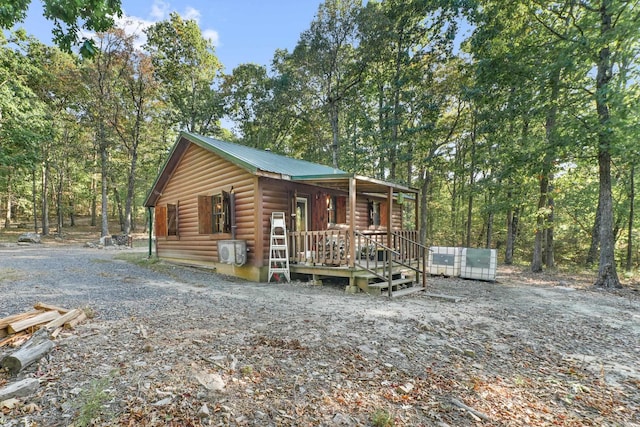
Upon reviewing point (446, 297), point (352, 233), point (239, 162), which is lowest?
point (446, 297)

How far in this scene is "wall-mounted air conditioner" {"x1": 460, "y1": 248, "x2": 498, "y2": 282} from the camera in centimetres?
982

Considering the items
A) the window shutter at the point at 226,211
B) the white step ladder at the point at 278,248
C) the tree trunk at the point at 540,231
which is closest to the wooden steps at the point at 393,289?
the white step ladder at the point at 278,248

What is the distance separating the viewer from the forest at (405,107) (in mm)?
8727

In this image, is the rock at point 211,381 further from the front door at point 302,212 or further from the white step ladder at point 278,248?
the front door at point 302,212

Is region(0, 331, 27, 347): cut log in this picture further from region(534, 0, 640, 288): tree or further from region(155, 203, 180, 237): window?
region(534, 0, 640, 288): tree

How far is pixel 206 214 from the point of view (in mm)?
9758

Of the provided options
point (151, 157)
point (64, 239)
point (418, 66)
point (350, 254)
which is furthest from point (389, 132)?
point (64, 239)

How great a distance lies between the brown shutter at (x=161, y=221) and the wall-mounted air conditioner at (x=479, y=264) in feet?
36.1

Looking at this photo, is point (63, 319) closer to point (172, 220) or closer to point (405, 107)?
point (172, 220)

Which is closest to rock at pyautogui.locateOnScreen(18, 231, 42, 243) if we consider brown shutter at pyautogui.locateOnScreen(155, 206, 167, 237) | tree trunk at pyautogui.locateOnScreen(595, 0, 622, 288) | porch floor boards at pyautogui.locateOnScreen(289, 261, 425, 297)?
brown shutter at pyautogui.locateOnScreen(155, 206, 167, 237)

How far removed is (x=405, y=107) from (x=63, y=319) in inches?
640

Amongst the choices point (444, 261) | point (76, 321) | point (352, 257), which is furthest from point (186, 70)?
point (76, 321)

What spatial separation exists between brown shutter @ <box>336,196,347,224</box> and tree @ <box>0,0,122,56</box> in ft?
27.7

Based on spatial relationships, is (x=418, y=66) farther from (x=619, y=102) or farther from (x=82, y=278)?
(x=82, y=278)
